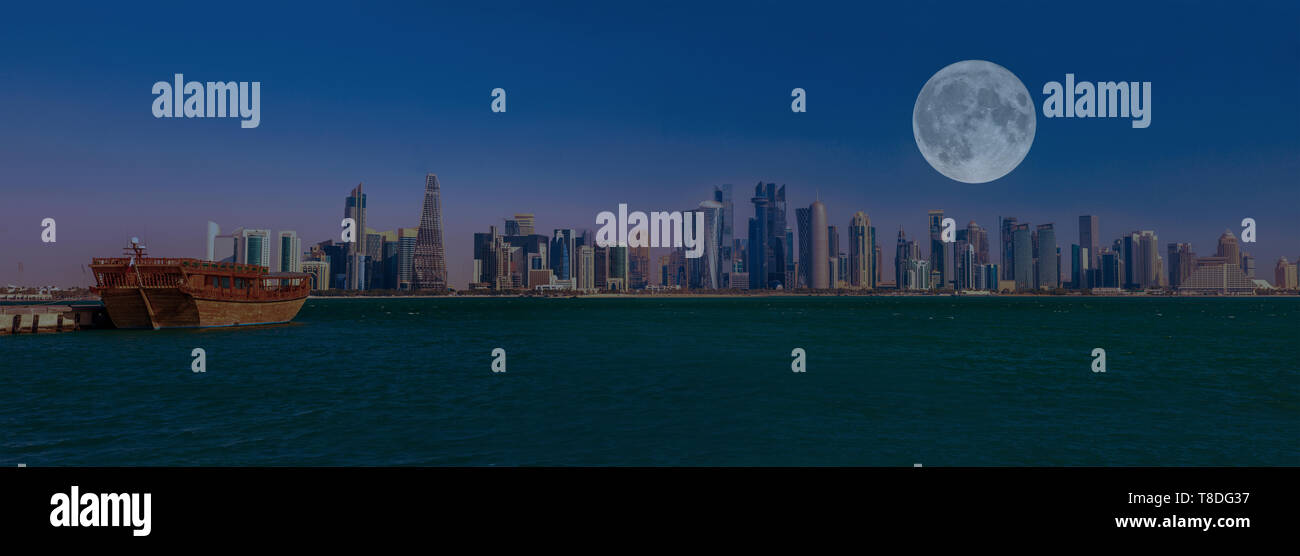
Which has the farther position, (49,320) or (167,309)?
(49,320)

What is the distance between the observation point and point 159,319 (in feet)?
258

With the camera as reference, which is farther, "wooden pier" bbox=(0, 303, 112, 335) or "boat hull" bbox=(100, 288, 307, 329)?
"boat hull" bbox=(100, 288, 307, 329)

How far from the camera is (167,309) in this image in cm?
7794

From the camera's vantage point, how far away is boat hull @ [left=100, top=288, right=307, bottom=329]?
7606 cm

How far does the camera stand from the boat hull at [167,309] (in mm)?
76062
